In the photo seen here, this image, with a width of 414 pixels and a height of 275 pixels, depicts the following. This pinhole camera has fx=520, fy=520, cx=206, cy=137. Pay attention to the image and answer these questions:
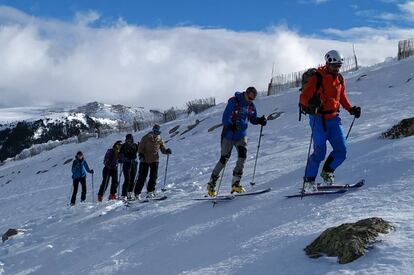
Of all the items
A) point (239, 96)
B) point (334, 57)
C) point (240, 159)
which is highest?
point (334, 57)

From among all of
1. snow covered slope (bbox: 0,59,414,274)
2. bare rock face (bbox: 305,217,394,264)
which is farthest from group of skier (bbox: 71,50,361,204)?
bare rock face (bbox: 305,217,394,264)

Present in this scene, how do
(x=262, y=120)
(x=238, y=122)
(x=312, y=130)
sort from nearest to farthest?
(x=312, y=130) → (x=262, y=120) → (x=238, y=122)

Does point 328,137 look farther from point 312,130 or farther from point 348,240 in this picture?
point 348,240

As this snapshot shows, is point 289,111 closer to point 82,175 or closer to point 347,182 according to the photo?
point 82,175

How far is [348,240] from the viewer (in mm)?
5332

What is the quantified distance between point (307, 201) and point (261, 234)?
3.99 feet

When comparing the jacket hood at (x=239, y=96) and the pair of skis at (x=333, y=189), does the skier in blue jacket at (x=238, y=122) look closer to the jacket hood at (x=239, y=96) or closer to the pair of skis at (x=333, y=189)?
the jacket hood at (x=239, y=96)

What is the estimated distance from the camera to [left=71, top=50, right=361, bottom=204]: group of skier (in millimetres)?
7973

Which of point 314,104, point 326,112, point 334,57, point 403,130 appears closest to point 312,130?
point 326,112

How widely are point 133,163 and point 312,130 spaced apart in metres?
7.92

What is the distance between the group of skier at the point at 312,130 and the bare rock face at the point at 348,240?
2.41 metres

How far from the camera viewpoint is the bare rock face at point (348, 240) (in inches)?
206

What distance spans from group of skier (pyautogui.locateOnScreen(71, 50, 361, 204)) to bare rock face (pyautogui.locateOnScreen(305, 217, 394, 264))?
241 centimetres

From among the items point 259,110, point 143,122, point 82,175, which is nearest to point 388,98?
point 259,110
